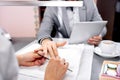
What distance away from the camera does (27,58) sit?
88 centimetres

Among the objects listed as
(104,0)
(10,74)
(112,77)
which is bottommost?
(112,77)

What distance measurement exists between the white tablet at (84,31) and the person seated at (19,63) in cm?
35

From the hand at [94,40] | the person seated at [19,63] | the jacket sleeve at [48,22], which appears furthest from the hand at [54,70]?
the jacket sleeve at [48,22]

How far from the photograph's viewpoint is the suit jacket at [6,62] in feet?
1.43

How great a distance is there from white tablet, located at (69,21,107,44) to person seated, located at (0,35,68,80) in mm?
350

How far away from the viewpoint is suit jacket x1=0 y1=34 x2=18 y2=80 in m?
0.44

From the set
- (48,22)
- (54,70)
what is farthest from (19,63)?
(48,22)

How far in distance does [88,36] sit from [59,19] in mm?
410

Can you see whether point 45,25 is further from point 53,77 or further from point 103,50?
point 53,77

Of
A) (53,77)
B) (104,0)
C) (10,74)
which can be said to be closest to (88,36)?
(53,77)

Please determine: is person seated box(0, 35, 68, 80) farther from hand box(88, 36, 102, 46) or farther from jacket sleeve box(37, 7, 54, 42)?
jacket sleeve box(37, 7, 54, 42)

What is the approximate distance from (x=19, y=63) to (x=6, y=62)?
385mm

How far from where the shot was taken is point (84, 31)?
3.99 feet

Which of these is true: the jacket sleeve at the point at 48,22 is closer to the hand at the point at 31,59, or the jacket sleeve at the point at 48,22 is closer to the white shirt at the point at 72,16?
the white shirt at the point at 72,16
